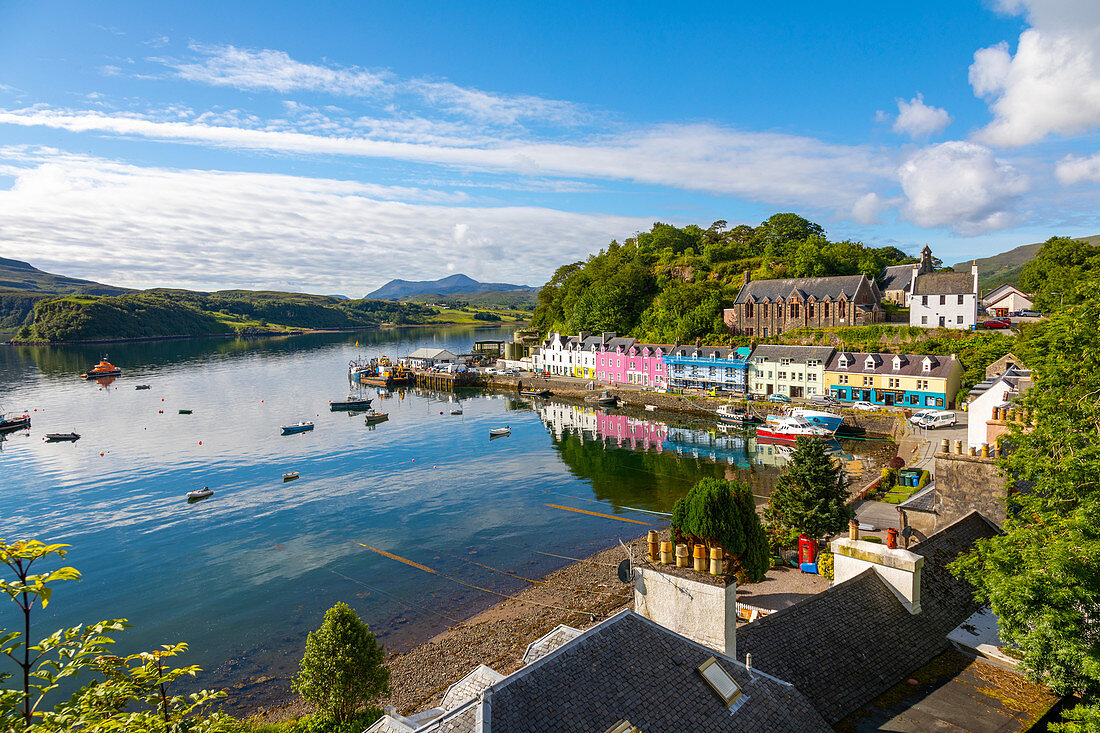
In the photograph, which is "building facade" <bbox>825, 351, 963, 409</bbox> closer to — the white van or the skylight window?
the white van

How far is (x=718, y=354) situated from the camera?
248ft

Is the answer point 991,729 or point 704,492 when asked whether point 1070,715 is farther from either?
point 704,492

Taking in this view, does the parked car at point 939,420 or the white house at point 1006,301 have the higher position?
the white house at point 1006,301

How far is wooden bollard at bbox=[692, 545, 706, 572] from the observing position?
10023 millimetres

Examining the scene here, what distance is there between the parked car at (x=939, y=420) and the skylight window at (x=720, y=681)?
173 feet

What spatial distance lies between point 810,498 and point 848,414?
3674 centimetres

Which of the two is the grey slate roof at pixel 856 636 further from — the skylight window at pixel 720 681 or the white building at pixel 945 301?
the white building at pixel 945 301

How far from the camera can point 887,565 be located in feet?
40.6

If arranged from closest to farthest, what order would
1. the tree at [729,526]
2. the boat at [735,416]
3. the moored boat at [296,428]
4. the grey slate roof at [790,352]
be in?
the tree at [729,526] → the boat at [735,416] → the moored boat at [296,428] → the grey slate roof at [790,352]

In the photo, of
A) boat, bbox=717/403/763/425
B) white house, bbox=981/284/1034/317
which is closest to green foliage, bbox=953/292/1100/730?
boat, bbox=717/403/763/425

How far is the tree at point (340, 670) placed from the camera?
15.4 meters

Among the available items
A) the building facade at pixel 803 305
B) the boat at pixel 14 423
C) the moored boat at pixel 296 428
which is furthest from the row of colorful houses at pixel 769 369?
the boat at pixel 14 423

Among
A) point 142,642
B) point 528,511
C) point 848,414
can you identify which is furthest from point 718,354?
point 142,642

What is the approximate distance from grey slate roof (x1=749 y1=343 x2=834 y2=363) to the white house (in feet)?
81.0
